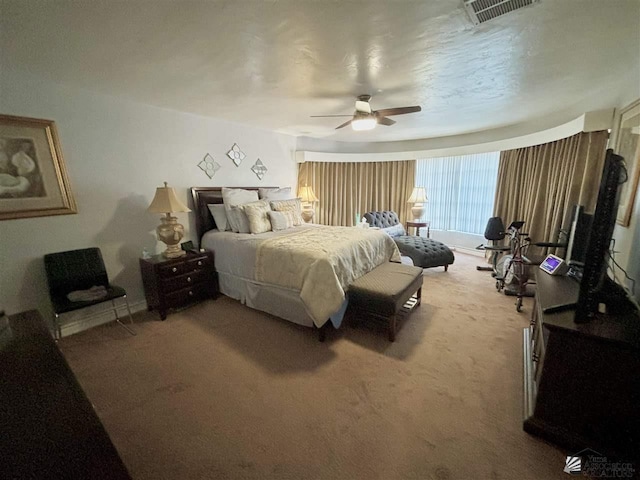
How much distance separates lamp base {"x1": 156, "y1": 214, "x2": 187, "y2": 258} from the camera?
2.94m

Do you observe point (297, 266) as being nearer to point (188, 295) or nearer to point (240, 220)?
point (240, 220)

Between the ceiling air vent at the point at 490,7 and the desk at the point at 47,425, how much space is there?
241 cm

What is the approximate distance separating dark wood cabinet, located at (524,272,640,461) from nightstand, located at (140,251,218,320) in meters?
3.16

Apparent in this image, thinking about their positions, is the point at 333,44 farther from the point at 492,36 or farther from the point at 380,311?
the point at 380,311

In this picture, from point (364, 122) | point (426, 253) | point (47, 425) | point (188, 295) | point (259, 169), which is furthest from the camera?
point (259, 169)

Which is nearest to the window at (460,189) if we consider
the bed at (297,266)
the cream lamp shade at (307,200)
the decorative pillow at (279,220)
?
the cream lamp shade at (307,200)

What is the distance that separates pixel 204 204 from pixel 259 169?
1.23 meters

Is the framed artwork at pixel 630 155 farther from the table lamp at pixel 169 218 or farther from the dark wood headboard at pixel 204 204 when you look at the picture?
the dark wood headboard at pixel 204 204

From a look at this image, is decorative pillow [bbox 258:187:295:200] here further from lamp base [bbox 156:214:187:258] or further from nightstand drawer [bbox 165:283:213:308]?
nightstand drawer [bbox 165:283:213:308]

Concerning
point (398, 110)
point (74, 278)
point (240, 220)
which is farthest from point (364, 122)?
point (74, 278)

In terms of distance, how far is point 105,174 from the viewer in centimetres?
274

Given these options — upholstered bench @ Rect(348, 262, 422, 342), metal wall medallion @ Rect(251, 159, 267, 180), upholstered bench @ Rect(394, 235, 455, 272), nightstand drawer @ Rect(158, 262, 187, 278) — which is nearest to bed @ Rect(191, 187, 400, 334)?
upholstered bench @ Rect(348, 262, 422, 342)

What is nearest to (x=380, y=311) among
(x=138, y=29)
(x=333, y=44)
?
(x=333, y=44)

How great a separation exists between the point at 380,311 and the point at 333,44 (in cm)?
212
